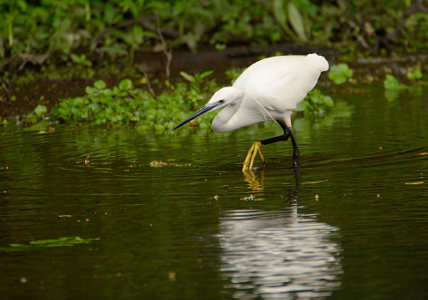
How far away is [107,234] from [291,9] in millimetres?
12929

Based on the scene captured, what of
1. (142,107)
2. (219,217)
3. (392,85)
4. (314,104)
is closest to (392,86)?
(392,85)

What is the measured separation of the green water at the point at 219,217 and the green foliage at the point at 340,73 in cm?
426

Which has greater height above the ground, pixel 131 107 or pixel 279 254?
pixel 131 107

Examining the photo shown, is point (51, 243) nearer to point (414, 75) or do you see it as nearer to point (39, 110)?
point (39, 110)

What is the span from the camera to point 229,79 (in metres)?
16.4

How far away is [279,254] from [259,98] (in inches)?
142

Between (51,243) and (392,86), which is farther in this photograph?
(392,86)

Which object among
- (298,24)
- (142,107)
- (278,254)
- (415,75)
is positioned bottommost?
(278,254)

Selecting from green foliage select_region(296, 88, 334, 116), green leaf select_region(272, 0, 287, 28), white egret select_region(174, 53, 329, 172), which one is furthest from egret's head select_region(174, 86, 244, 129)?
green leaf select_region(272, 0, 287, 28)

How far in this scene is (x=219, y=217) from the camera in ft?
22.9

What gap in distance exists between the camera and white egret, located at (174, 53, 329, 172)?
30.0 ft

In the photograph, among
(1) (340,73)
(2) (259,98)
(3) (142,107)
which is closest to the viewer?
(2) (259,98)

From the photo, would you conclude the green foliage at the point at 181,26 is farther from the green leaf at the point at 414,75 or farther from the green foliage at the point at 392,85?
the green foliage at the point at 392,85

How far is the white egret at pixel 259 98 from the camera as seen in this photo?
30.0 feet
